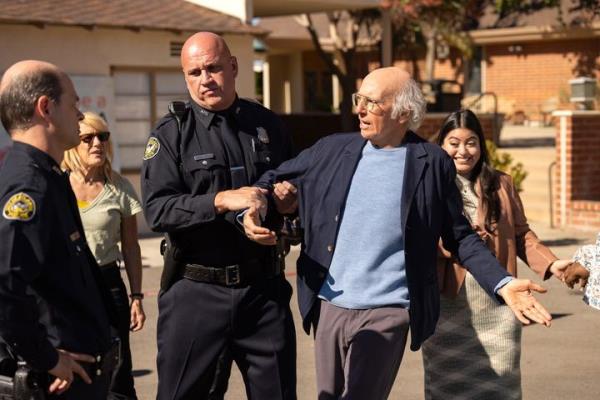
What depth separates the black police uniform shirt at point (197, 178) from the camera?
4426 mm

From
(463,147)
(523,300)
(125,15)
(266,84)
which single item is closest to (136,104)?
(125,15)

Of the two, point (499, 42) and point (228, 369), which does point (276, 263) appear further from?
point (499, 42)

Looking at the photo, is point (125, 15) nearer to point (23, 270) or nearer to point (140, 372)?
point (140, 372)

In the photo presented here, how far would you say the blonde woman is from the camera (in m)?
5.64

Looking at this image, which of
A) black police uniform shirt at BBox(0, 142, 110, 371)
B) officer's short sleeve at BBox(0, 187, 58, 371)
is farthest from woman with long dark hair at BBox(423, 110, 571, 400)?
officer's short sleeve at BBox(0, 187, 58, 371)

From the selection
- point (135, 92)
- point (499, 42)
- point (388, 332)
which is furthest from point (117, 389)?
point (499, 42)

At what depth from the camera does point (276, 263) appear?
4656mm

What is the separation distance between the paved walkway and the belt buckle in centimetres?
264

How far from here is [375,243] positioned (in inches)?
175

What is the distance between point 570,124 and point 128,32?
21.3 ft

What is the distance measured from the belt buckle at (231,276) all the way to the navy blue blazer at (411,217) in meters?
0.28

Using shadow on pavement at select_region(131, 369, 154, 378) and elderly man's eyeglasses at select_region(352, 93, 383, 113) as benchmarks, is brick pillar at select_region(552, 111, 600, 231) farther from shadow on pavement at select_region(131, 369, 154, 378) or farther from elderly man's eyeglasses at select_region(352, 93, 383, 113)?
elderly man's eyeglasses at select_region(352, 93, 383, 113)

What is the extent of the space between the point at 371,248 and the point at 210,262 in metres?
0.68

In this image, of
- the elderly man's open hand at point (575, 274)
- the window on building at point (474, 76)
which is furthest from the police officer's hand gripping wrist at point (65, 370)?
the window on building at point (474, 76)
